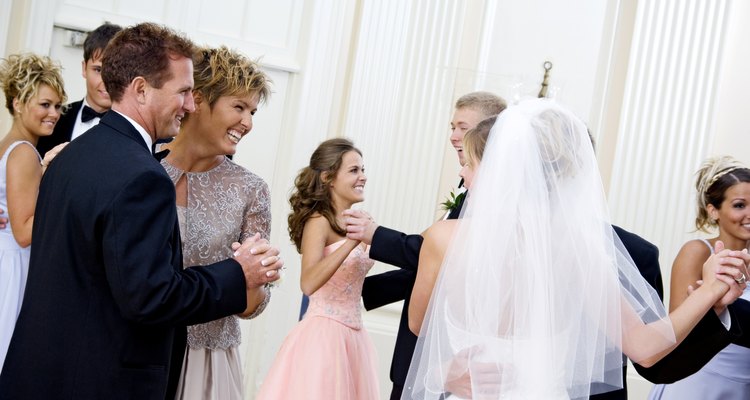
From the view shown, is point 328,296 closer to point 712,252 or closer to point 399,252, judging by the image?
point 399,252

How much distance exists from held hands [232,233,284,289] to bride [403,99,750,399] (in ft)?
1.56

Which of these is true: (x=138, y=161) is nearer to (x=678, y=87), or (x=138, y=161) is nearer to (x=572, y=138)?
(x=572, y=138)

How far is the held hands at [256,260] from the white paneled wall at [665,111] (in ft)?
12.7

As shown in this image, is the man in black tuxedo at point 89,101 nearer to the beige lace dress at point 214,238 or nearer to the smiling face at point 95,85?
the smiling face at point 95,85

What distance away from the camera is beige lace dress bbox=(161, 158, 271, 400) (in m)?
2.92

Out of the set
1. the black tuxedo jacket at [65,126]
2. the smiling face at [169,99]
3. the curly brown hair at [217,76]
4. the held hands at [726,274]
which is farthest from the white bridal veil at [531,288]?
the black tuxedo jacket at [65,126]

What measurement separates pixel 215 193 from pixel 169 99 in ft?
2.07

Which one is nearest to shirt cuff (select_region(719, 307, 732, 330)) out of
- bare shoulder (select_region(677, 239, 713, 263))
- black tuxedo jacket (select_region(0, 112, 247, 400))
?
bare shoulder (select_region(677, 239, 713, 263))

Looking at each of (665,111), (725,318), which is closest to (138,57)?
(725,318)

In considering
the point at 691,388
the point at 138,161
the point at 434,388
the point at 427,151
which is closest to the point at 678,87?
the point at 427,151

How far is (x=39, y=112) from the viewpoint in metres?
3.73

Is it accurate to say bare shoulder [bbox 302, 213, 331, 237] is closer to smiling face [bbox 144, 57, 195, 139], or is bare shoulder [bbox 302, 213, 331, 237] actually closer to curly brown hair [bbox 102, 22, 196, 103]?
smiling face [bbox 144, 57, 195, 139]

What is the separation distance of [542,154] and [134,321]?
1.20 metres

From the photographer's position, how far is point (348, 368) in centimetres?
388
